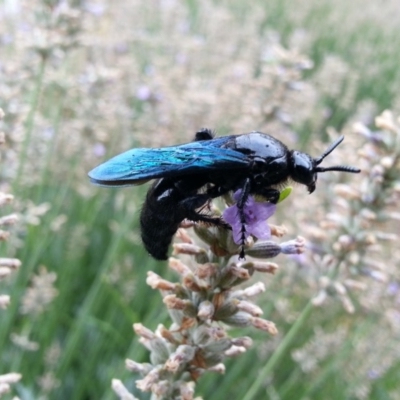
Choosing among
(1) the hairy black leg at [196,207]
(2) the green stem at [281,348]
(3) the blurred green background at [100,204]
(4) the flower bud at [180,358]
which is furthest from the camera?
(3) the blurred green background at [100,204]

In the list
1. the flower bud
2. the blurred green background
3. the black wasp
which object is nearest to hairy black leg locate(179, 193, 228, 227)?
the black wasp

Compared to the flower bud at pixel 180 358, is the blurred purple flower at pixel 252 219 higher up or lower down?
higher up

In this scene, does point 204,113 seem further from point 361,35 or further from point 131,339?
point 361,35

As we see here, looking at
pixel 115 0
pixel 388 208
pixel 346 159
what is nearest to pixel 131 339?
pixel 346 159

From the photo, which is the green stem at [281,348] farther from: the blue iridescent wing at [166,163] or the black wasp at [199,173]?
the blue iridescent wing at [166,163]

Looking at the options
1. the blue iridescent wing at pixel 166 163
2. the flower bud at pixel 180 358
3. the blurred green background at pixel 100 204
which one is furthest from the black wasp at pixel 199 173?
the blurred green background at pixel 100 204

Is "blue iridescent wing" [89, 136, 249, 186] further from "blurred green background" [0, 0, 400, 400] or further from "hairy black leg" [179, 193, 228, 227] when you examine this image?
"blurred green background" [0, 0, 400, 400]
